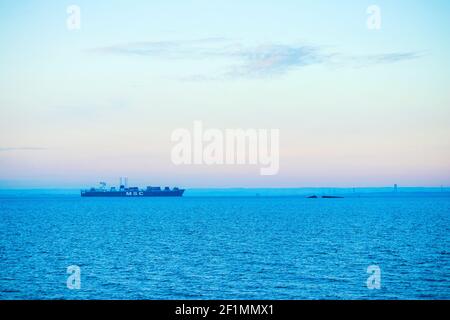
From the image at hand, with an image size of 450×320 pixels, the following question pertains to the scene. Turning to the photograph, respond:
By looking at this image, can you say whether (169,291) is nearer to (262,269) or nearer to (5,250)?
(262,269)

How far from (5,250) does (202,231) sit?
35849 mm

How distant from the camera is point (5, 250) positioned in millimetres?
65812

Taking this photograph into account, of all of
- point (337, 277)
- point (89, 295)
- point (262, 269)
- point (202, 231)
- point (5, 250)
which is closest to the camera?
point (89, 295)

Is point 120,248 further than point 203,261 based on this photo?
Yes

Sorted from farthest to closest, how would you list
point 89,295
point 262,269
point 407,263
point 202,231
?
point 202,231
point 407,263
point 262,269
point 89,295

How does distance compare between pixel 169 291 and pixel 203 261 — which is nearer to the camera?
pixel 169 291
